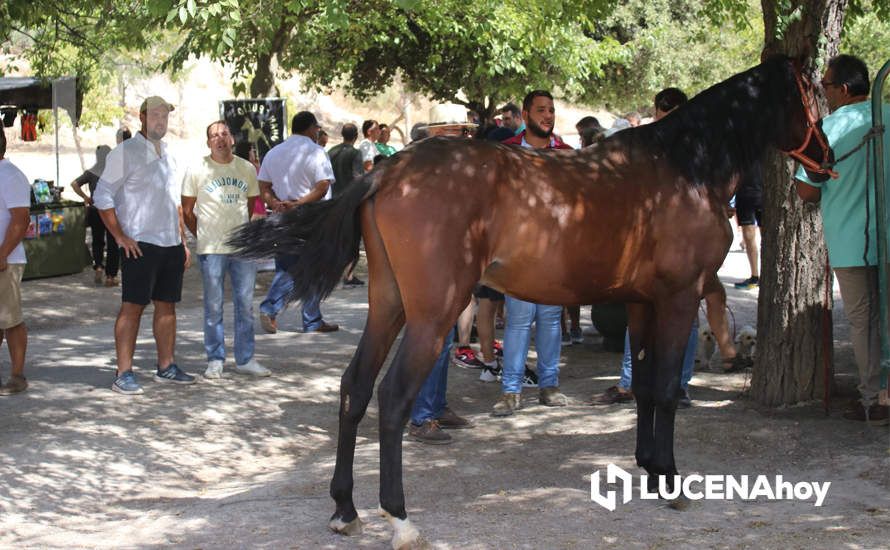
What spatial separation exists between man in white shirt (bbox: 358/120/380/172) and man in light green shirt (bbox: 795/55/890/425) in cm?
955

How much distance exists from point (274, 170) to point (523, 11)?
28.2 ft

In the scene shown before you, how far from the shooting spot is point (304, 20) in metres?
16.6

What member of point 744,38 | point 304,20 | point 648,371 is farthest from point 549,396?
point 744,38

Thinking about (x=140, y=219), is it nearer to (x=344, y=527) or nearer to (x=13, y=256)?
(x=13, y=256)

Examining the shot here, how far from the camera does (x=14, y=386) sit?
853 cm

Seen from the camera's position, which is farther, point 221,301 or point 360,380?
point 221,301

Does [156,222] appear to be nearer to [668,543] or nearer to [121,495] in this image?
[121,495]

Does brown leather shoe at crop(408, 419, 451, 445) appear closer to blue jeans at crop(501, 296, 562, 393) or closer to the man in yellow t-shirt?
blue jeans at crop(501, 296, 562, 393)

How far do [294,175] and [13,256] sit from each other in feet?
9.97

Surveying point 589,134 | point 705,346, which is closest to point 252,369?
point 705,346

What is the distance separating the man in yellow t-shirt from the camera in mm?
9070

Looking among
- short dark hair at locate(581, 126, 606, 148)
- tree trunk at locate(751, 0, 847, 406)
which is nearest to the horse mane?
tree trunk at locate(751, 0, 847, 406)

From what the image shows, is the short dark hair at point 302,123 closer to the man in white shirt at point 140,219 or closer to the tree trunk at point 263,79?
the man in white shirt at point 140,219

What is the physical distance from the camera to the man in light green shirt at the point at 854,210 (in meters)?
6.67
